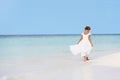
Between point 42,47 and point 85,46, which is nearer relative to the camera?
point 85,46

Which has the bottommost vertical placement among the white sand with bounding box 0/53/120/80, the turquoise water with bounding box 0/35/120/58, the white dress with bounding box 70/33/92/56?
the turquoise water with bounding box 0/35/120/58

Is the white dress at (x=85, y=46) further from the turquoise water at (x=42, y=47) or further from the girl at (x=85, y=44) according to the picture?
the turquoise water at (x=42, y=47)

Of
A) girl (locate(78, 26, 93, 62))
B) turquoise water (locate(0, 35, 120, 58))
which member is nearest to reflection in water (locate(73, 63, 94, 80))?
girl (locate(78, 26, 93, 62))

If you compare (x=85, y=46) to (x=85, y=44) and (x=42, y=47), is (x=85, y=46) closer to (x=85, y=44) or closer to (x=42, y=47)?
(x=85, y=44)

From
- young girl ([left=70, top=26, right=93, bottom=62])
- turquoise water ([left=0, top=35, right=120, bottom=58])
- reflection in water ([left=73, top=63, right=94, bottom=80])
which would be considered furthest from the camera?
turquoise water ([left=0, top=35, right=120, bottom=58])

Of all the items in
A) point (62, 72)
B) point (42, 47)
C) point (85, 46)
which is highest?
point (62, 72)

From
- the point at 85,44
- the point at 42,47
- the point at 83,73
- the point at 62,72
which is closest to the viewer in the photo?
the point at 83,73

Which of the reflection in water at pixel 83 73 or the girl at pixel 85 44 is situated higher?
the reflection in water at pixel 83 73

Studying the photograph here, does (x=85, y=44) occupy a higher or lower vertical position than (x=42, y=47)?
higher

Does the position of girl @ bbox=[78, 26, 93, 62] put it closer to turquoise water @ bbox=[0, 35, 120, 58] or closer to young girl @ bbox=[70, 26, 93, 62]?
young girl @ bbox=[70, 26, 93, 62]

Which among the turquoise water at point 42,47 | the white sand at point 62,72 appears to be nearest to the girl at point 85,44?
the white sand at point 62,72

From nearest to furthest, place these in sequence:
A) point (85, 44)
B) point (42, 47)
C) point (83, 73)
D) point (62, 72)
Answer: point (83, 73), point (62, 72), point (85, 44), point (42, 47)

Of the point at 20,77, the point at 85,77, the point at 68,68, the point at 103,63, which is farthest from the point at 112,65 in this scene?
the point at 20,77

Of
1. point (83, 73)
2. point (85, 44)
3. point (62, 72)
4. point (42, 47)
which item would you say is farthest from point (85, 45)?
→ point (42, 47)
